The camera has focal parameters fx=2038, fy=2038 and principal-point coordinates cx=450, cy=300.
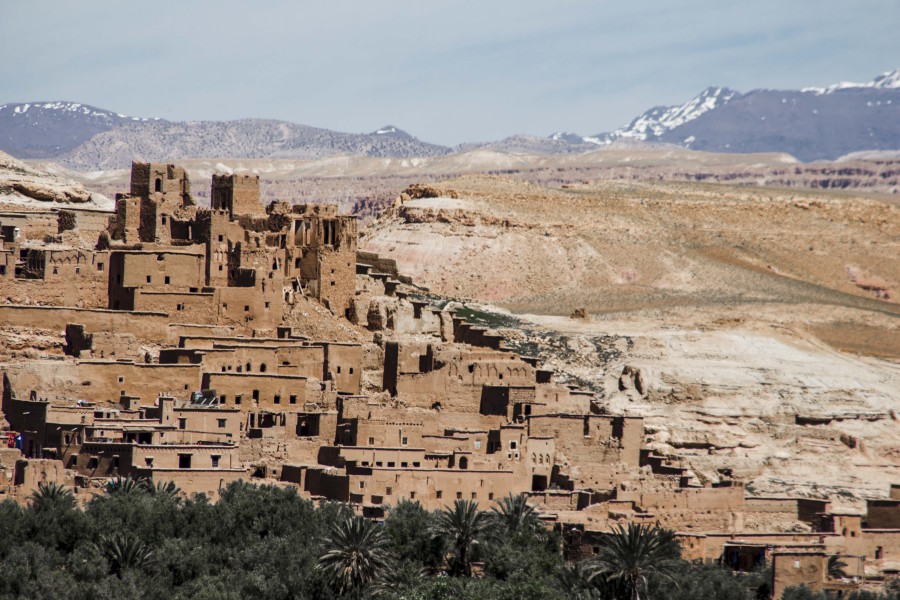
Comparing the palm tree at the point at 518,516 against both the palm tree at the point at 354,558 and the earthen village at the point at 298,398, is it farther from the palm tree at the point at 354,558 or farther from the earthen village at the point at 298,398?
the palm tree at the point at 354,558

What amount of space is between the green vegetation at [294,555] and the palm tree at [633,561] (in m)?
0.04

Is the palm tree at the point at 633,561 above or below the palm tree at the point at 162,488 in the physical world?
below

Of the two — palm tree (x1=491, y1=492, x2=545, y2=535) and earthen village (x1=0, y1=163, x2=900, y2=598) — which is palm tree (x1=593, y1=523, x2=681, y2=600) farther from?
earthen village (x1=0, y1=163, x2=900, y2=598)

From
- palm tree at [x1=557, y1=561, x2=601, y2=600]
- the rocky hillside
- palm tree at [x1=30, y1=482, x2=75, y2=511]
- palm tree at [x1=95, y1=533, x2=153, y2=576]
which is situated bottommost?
palm tree at [x1=557, y1=561, x2=601, y2=600]

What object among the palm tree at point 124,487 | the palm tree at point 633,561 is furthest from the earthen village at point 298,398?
the palm tree at point 633,561

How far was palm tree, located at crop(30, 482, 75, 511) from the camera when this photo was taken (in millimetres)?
52375

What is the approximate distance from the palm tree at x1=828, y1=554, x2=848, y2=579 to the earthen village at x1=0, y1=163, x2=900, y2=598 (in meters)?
0.22

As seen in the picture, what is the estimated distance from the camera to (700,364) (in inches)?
3275

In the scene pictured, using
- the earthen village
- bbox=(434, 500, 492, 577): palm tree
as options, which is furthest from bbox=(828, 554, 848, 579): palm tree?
bbox=(434, 500, 492, 577): palm tree

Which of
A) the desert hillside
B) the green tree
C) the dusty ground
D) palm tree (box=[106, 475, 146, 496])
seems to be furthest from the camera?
the desert hillside

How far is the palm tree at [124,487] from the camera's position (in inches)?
2094

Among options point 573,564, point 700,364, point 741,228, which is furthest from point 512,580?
point 741,228

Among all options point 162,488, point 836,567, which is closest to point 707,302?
point 836,567

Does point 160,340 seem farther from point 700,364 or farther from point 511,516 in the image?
point 700,364
